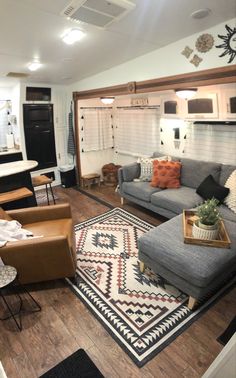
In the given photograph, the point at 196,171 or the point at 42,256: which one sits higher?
the point at 196,171

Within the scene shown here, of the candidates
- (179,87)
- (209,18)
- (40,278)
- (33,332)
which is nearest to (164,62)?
(179,87)

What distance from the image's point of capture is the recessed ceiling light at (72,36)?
2346 mm

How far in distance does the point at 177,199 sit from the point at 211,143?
3.76 ft

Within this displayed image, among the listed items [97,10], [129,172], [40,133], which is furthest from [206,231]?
[40,133]

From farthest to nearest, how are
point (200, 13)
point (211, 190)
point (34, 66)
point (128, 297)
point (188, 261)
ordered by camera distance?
1. point (34, 66)
2. point (211, 190)
3. point (128, 297)
4. point (200, 13)
5. point (188, 261)

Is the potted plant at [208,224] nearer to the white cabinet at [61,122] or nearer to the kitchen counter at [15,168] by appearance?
the kitchen counter at [15,168]

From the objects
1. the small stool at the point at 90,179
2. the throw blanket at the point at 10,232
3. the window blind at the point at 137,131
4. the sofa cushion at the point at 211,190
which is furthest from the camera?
the small stool at the point at 90,179

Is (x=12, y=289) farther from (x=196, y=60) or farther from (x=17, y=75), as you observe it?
(x=17, y=75)

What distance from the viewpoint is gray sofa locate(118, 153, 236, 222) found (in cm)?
326

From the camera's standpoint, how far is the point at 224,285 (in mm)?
2352

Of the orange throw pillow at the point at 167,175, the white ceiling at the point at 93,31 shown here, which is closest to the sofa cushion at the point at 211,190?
the orange throw pillow at the point at 167,175

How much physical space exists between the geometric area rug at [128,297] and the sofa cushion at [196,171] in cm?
128

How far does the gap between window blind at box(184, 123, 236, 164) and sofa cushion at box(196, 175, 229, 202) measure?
0.49m

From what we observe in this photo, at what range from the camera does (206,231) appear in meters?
2.15
